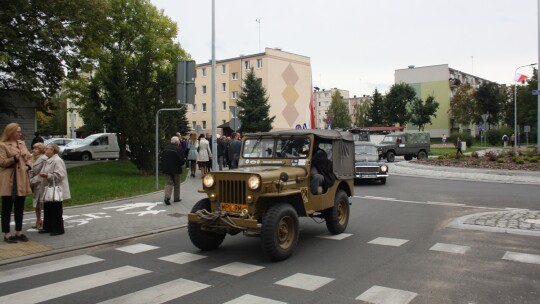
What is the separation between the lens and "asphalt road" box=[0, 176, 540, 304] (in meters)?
5.02

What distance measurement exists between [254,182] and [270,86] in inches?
2092

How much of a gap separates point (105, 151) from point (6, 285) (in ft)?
97.2

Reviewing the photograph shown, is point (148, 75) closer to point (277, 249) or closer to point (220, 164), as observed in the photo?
point (220, 164)

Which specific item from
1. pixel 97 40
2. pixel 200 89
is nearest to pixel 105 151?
pixel 97 40

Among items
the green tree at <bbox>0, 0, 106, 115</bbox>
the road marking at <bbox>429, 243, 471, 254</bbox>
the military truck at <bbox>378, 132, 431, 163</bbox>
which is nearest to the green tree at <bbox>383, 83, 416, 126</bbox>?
the military truck at <bbox>378, 132, 431, 163</bbox>

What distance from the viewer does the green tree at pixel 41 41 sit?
64.3ft

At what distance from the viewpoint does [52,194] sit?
8.04 metres

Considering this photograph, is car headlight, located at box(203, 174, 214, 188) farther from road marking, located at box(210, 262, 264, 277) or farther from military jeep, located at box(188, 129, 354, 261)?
road marking, located at box(210, 262, 264, 277)

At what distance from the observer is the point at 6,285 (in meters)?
5.45

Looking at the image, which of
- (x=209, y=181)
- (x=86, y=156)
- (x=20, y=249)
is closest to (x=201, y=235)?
(x=209, y=181)

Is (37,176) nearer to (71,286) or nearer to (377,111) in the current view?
(71,286)

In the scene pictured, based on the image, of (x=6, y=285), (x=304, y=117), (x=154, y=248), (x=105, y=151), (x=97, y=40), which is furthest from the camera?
(x=304, y=117)

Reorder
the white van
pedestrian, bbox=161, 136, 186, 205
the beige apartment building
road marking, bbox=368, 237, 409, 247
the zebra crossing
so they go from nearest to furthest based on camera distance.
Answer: the zebra crossing → road marking, bbox=368, 237, 409, 247 → pedestrian, bbox=161, 136, 186, 205 → the white van → the beige apartment building

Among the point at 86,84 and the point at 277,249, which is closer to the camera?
the point at 277,249
